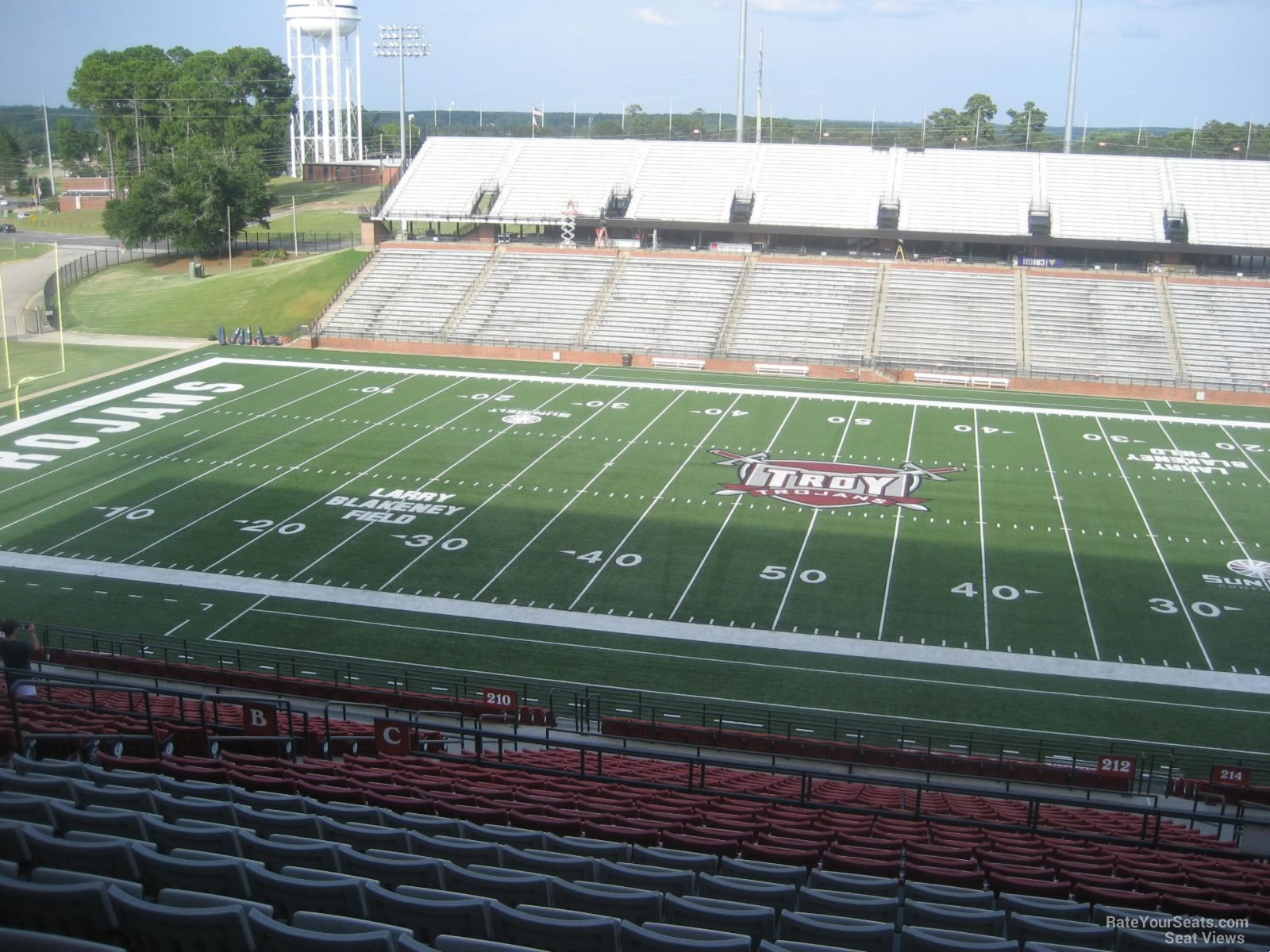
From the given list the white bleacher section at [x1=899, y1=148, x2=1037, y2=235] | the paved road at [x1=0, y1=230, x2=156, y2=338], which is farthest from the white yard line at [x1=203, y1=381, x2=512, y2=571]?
the white bleacher section at [x1=899, y1=148, x2=1037, y2=235]

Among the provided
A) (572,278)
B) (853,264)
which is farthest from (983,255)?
(572,278)

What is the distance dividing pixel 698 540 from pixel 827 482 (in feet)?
18.4

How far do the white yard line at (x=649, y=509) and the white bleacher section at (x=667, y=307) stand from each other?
7880 mm

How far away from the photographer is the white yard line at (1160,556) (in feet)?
69.3

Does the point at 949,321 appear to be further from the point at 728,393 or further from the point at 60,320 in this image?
the point at 60,320

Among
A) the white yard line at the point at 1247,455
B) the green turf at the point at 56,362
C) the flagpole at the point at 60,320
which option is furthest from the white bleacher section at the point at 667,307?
the flagpole at the point at 60,320

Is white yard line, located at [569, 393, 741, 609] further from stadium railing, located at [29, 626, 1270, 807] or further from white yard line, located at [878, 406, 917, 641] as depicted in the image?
white yard line, located at [878, 406, 917, 641]

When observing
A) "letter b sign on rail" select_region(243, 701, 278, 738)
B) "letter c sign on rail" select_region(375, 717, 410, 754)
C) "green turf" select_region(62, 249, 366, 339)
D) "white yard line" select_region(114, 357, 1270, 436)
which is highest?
"green turf" select_region(62, 249, 366, 339)

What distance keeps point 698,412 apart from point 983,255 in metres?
21.0

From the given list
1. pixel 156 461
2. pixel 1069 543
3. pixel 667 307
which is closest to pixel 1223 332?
pixel 667 307

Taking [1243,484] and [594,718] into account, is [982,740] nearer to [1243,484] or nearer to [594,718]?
[594,718]

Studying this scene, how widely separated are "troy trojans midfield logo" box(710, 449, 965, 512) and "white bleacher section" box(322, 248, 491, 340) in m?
20.3

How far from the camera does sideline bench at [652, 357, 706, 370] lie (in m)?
44.0

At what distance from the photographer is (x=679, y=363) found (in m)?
Answer: 44.2
